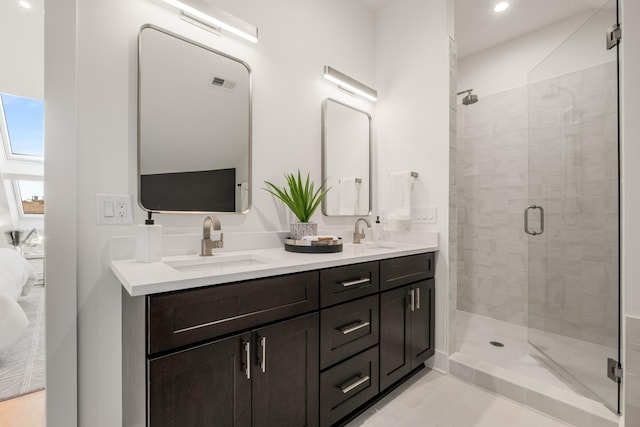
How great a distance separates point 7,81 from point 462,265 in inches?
153

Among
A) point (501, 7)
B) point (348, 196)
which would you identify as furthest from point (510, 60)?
point (348, 196)

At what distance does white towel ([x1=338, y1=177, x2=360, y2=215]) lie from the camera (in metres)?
2.22

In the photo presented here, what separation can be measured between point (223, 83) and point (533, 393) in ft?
8.00

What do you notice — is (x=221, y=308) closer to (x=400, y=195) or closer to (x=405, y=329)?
(x=405, y=329)

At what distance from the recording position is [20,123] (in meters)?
2.29

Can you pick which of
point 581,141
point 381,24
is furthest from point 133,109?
point 581,141

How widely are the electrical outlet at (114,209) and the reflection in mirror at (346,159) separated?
1.22 meters

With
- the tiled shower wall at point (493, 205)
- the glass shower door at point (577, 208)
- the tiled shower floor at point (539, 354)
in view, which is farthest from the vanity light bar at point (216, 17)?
the tiled shower floor at point (539, 354)

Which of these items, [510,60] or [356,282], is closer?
[356,282]

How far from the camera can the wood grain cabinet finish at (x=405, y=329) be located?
1.58 meters

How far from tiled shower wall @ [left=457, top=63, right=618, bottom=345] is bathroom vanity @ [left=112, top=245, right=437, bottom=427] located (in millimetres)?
1194

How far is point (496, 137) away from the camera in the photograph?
2750 millimetres

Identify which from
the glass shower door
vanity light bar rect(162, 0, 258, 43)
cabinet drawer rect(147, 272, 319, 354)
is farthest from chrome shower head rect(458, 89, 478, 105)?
cabinet drawer rect(147, 272, 319, 354)

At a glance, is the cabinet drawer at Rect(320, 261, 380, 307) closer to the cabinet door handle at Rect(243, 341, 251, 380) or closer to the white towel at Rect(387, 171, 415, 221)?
the cabinet door handle at Rect(243, 341, 251, 380)
